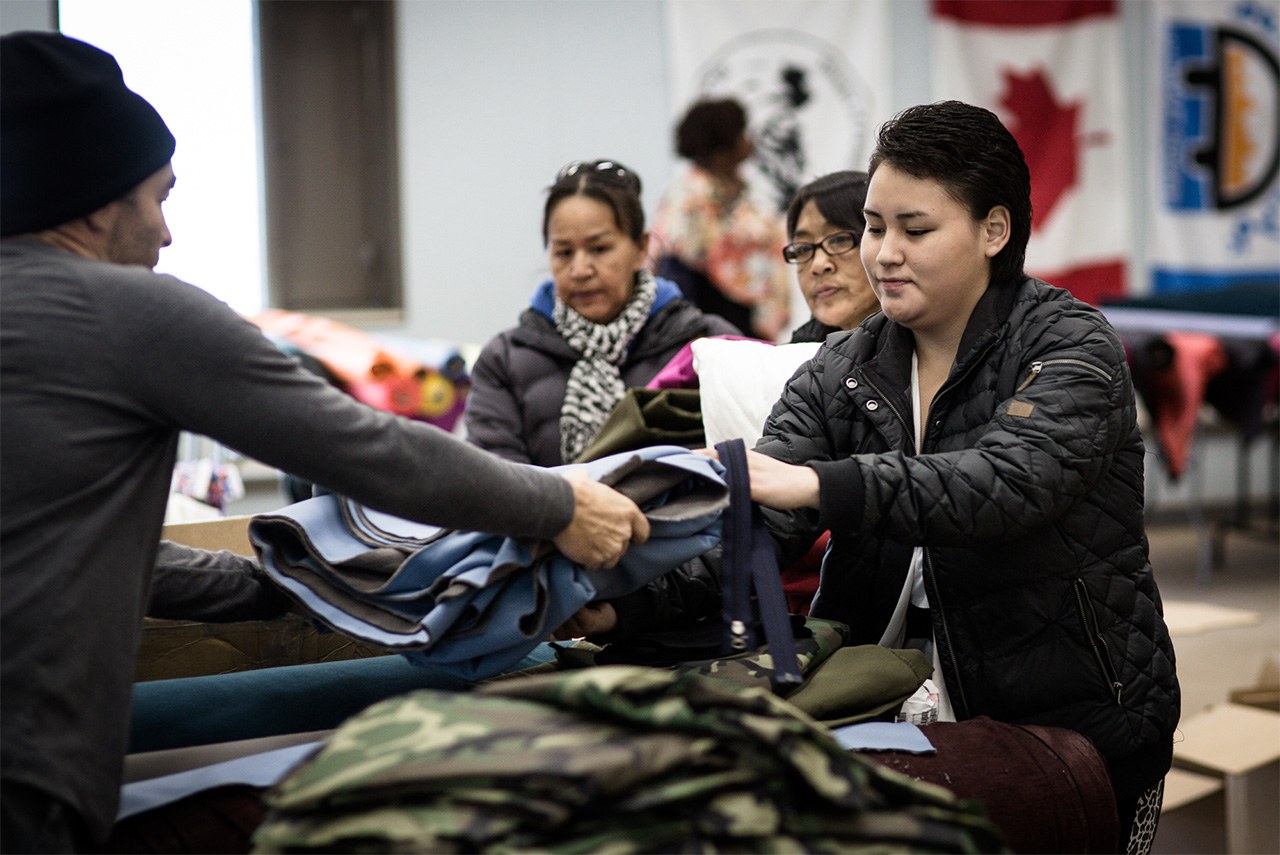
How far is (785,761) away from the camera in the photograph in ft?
3.67

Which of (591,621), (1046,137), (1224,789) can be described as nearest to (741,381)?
(591,621)

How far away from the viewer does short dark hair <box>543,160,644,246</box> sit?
9.27ft

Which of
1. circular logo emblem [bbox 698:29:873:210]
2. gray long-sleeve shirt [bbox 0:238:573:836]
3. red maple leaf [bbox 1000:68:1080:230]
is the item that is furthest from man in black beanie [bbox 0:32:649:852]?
red maple leaf [bbox 1000:68:1080:230]

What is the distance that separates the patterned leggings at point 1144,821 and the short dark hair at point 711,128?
117 inches

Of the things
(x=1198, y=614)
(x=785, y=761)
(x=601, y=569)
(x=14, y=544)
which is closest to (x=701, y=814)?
(x=785, y=761)

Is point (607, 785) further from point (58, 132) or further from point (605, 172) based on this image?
point (605, 172)

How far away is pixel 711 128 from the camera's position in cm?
423

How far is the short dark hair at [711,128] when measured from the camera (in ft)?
13.8

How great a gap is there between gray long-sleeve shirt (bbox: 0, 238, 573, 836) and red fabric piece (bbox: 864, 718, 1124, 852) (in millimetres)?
776

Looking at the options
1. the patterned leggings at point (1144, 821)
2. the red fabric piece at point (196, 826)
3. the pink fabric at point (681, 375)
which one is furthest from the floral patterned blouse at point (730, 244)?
the red fabric piece at point (196, 826)

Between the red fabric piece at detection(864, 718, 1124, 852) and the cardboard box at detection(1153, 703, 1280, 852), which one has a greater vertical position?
the red fabric piece at detection(864, 718, 1124, 852)

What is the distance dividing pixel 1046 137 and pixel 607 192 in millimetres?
4423

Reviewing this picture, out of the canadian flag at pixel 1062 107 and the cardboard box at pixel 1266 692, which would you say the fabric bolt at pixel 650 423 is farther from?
the canadian flag at pixel 1062 107

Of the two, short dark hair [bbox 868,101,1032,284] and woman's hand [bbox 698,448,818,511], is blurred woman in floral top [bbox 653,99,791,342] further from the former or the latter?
woman's hand [bbox 698,448,818,511]
